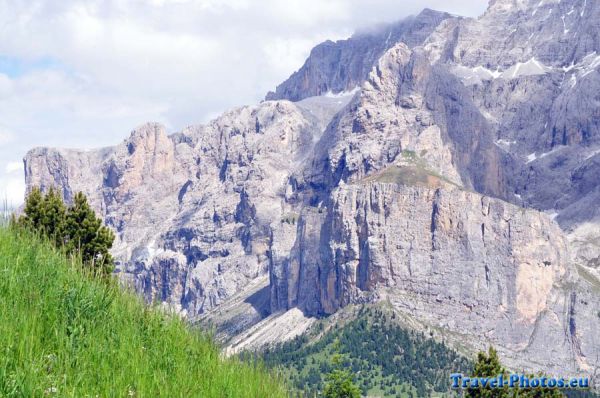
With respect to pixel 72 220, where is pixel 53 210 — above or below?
above

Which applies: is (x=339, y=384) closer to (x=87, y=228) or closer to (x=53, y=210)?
(x=87, y=228)

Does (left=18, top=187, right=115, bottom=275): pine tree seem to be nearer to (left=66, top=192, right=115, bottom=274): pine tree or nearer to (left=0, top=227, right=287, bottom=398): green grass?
(left=66, top=192, right=115, bottom=274): pine tree

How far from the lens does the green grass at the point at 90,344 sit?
1199 cm

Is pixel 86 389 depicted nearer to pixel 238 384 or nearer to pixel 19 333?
pixel 19 333

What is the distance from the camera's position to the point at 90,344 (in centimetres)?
1341

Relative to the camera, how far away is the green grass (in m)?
12.0

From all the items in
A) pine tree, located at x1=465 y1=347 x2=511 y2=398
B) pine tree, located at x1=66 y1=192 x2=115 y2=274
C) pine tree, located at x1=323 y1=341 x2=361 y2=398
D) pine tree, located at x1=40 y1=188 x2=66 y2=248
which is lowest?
pine tree, located at x1=465 y1=347 x2=511 y2=398

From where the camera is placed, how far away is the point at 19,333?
12.5 meters

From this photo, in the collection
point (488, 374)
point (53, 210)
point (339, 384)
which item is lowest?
point (488, 374)

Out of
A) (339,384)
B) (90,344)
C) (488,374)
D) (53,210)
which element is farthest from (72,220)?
(488,374)

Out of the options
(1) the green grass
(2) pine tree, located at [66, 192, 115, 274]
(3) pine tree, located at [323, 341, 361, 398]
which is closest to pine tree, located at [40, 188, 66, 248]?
(2) pine tree, located at [66, 192, 115, 274]

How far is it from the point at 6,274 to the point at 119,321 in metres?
2.03

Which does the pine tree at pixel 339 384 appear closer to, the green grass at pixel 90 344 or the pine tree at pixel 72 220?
the pine tree at pixel 72 220

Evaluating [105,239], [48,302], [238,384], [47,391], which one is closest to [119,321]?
[48,302]
